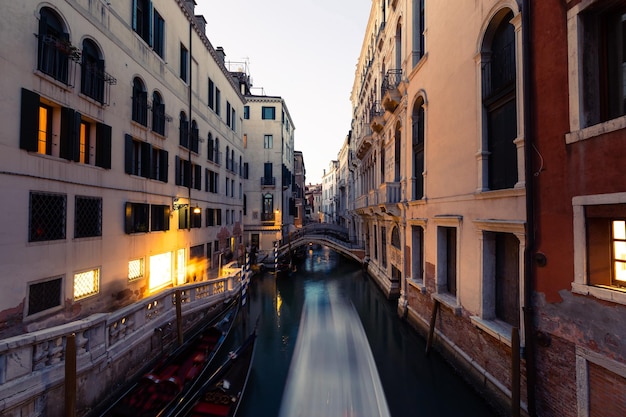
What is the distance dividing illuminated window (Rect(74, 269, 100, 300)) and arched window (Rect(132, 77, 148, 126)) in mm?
4831

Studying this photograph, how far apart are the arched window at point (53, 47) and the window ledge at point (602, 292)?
10287 millimetres

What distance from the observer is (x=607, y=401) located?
13.9 ft

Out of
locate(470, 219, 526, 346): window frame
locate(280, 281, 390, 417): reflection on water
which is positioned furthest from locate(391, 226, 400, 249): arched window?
locate(470, 219, 526, 346): window frame

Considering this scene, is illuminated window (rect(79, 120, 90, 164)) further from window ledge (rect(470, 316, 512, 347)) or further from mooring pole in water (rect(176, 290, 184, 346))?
window ledge (rect(470, 316, 512, 347))

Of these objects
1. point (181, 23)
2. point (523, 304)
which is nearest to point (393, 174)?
point (523, 304)

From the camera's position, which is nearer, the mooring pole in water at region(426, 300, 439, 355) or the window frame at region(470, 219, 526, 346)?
the window frame at region(470, 219, 526, 346)

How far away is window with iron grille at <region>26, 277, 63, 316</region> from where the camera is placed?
21.0 feet

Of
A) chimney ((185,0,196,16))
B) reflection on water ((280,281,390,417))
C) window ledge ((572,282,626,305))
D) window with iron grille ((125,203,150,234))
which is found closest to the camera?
window ledge ((572,282,626,305))

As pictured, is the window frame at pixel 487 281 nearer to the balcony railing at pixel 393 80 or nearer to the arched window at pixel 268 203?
the balcony railing at pixel 393 80

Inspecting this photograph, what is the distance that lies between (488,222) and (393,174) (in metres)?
7.58

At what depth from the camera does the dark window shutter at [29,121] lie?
6.11 m

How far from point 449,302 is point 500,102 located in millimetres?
4927

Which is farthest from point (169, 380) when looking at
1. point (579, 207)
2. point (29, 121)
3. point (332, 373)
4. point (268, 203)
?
point (268, 203)

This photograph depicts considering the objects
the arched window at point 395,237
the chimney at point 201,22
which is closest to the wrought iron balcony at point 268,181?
the chimney at point 201,22
